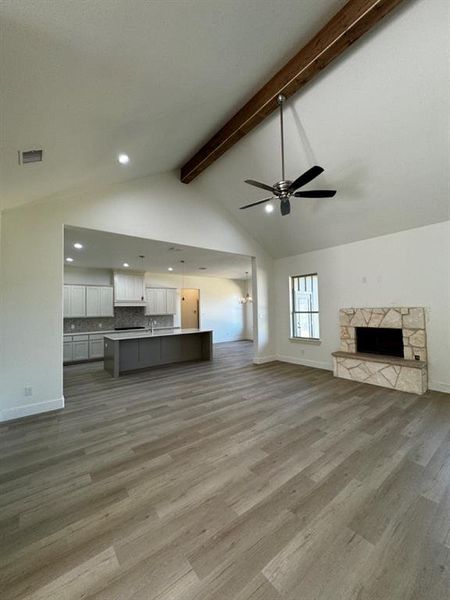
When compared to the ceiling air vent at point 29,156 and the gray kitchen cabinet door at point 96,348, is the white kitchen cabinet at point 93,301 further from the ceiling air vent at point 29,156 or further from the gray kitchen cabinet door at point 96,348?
the ceiling air vent at point 29,156

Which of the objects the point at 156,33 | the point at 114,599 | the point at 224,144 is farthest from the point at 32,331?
the point at 224,144

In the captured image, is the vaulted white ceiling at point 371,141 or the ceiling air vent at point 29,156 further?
the vaulted white ceiling at point 371,141

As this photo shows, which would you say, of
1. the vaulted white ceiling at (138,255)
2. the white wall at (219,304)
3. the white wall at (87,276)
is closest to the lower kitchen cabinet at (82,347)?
the white wall at (87,276)

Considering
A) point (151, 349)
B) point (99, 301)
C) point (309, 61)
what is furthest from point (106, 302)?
point (309, 61)

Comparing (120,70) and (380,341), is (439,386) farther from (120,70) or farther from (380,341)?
(120,70)

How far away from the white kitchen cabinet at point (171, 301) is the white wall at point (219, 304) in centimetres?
32

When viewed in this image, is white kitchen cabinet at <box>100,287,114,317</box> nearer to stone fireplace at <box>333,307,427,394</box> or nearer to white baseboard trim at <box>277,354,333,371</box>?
white baseboard trim at <box>277,354,333,371</box>

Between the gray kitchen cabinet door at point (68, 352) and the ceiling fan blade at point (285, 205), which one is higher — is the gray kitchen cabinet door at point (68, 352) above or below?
below

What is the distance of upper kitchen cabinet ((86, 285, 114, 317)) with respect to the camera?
23.8 ft

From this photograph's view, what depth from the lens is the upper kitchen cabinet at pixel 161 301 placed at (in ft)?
27.7

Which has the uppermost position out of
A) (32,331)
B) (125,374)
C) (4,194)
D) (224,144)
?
(224,144)

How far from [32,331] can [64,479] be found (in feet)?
7.23

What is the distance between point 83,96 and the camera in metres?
1.88

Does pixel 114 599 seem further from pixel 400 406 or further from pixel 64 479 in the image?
pixel 400 406
